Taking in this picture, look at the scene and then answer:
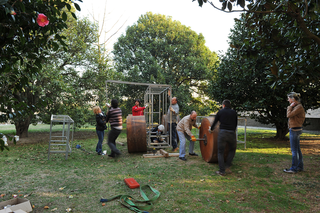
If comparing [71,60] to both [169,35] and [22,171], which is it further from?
[169,35]

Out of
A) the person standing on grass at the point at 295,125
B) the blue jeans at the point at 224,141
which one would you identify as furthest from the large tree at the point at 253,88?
the blue jeans at the point at 224,141

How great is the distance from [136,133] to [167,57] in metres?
13.7

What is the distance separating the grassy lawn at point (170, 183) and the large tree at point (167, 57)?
1152 cm

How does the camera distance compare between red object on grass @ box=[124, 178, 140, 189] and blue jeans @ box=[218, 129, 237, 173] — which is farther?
blue jeans @ box=[218, 129, 237, 173]

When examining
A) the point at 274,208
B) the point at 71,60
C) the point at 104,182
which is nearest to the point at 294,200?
the point at 274,208

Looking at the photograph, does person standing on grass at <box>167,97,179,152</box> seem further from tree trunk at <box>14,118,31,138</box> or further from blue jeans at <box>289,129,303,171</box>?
tree trunk at <box>14,118,31,138</box>

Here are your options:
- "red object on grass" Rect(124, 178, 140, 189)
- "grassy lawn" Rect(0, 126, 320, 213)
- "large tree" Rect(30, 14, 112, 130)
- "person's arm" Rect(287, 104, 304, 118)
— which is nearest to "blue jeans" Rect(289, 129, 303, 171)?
"grassy lawn" Rect(0, 126, 320, 213)

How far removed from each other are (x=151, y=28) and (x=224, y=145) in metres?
17.5

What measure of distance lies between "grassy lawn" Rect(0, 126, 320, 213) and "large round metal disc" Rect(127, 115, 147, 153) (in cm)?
84

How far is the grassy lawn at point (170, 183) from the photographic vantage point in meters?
3.89

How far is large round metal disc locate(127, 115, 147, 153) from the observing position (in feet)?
26.8

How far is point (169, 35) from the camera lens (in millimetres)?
20156

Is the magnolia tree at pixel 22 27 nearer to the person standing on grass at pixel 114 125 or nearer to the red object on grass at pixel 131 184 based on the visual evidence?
the red object on grass at pixel 131 184

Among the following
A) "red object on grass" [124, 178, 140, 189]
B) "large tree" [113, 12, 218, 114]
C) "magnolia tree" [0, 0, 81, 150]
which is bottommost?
"red object on grass" [124, 178, 140, 189]
